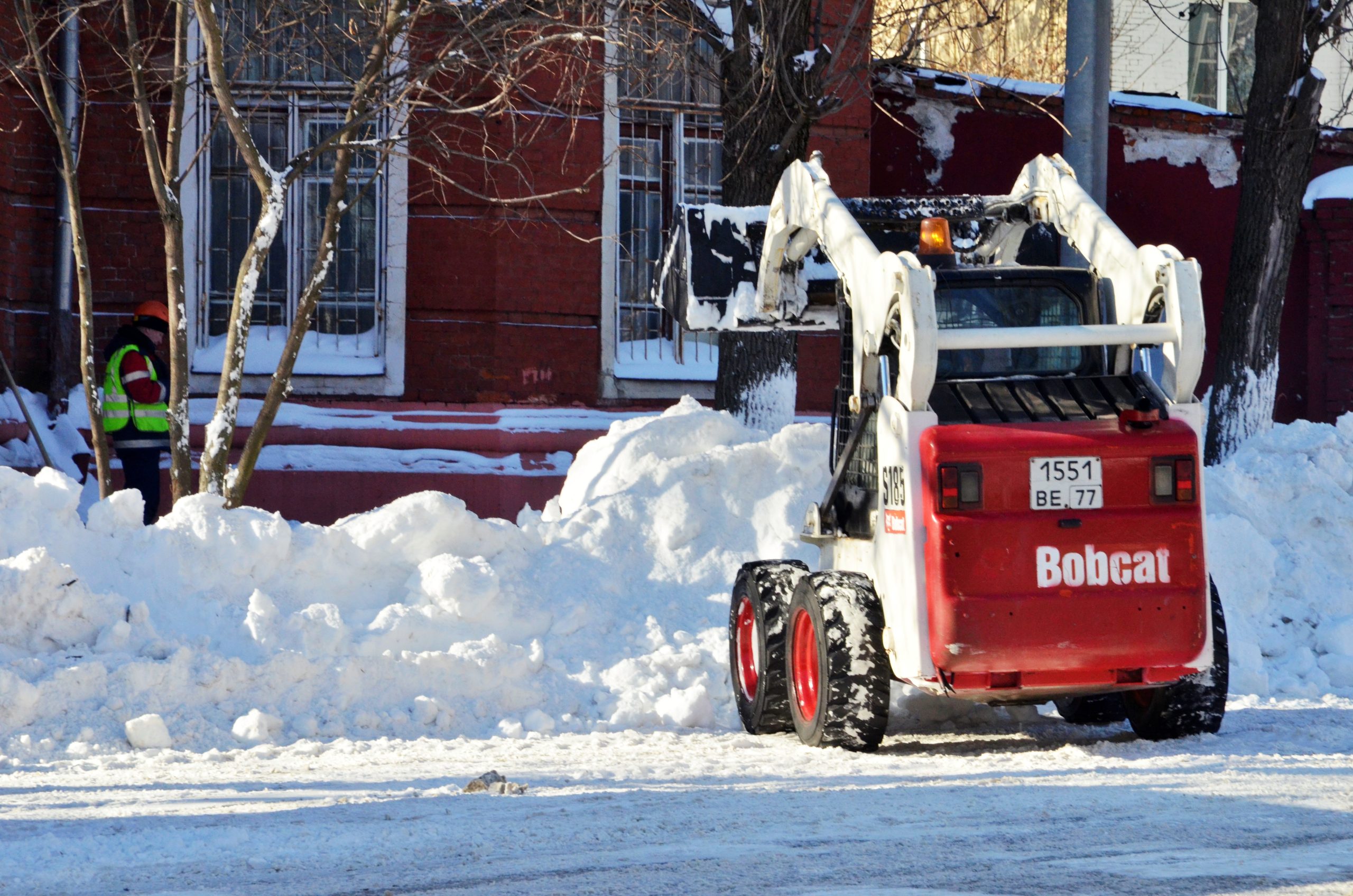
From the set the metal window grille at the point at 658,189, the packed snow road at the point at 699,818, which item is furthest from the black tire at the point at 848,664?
the metal window grille at the point at 658,189

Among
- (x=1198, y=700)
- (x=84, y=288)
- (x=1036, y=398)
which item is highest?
(x=84, y=288)

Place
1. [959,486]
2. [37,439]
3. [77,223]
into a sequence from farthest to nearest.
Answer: [37,439]
[77,223]
[959,486]

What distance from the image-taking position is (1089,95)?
30.7 feet

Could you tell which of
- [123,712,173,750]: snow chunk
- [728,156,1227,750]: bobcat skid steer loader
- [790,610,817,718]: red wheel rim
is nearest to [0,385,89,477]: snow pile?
[123,712,173,750]: snow chunk

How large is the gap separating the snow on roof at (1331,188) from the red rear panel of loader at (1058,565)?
10706 mm

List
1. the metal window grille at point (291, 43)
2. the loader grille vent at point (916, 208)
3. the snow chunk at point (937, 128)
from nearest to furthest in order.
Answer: the loader grille vent at point (916, 208)
the metal window grille at point (291, 43)
the snow chunk at point (937, 128)

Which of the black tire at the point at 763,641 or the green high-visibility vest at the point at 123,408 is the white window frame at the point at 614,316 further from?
the black tire at the point at 763,641

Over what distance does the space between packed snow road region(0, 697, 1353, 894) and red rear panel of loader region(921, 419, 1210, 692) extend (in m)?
0.43

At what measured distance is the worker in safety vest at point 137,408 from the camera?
10.8 metres

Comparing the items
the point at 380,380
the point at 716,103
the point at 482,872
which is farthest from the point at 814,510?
the point at 716,103

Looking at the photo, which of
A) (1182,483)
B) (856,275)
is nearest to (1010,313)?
(856,275)

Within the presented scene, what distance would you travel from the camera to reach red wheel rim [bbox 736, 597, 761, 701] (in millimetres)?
7160

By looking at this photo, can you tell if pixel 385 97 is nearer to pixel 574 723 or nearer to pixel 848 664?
pixel 574 723

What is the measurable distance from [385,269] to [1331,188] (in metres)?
9.78
